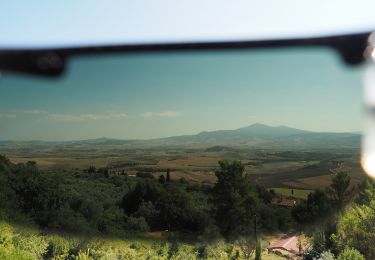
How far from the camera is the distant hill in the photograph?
1.32 meters

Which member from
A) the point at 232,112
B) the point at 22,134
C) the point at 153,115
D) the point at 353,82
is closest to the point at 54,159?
the point at 22,134

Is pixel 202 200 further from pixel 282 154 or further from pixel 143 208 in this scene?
pixel 282 154

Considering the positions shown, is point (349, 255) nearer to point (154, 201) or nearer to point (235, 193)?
point (235, 193)

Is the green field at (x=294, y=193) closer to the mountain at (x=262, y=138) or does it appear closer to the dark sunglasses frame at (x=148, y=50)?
the mountain at (x=262, y=138)

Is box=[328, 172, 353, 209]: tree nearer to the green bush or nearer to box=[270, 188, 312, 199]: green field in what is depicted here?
box=[270, 188, 312, 199]: green field

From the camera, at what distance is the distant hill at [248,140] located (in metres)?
1.32

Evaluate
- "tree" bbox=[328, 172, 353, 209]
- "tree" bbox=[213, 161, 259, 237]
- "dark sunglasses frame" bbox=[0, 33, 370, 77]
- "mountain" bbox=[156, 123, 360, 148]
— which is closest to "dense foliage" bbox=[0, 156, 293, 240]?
"tree" bbox=[213, 161, 259, 237]

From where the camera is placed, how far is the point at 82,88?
963 millimetres

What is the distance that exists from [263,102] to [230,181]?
297 millimetres

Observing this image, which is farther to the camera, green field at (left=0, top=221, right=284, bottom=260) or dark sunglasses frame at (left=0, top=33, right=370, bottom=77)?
green field at (left=0, top=221, right=284, bottom=260)

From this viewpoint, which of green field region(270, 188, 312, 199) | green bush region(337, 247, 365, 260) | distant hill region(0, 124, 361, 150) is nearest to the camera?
distant hill region(0, 124, 361, 150)

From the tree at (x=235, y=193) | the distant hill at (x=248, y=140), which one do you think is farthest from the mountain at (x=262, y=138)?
the tree at (x=235, y=193)

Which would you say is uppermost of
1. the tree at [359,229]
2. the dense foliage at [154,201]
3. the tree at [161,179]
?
the tree at [161,179]

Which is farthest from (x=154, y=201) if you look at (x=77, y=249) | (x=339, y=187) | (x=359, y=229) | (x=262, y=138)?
(x=359, y=229)
